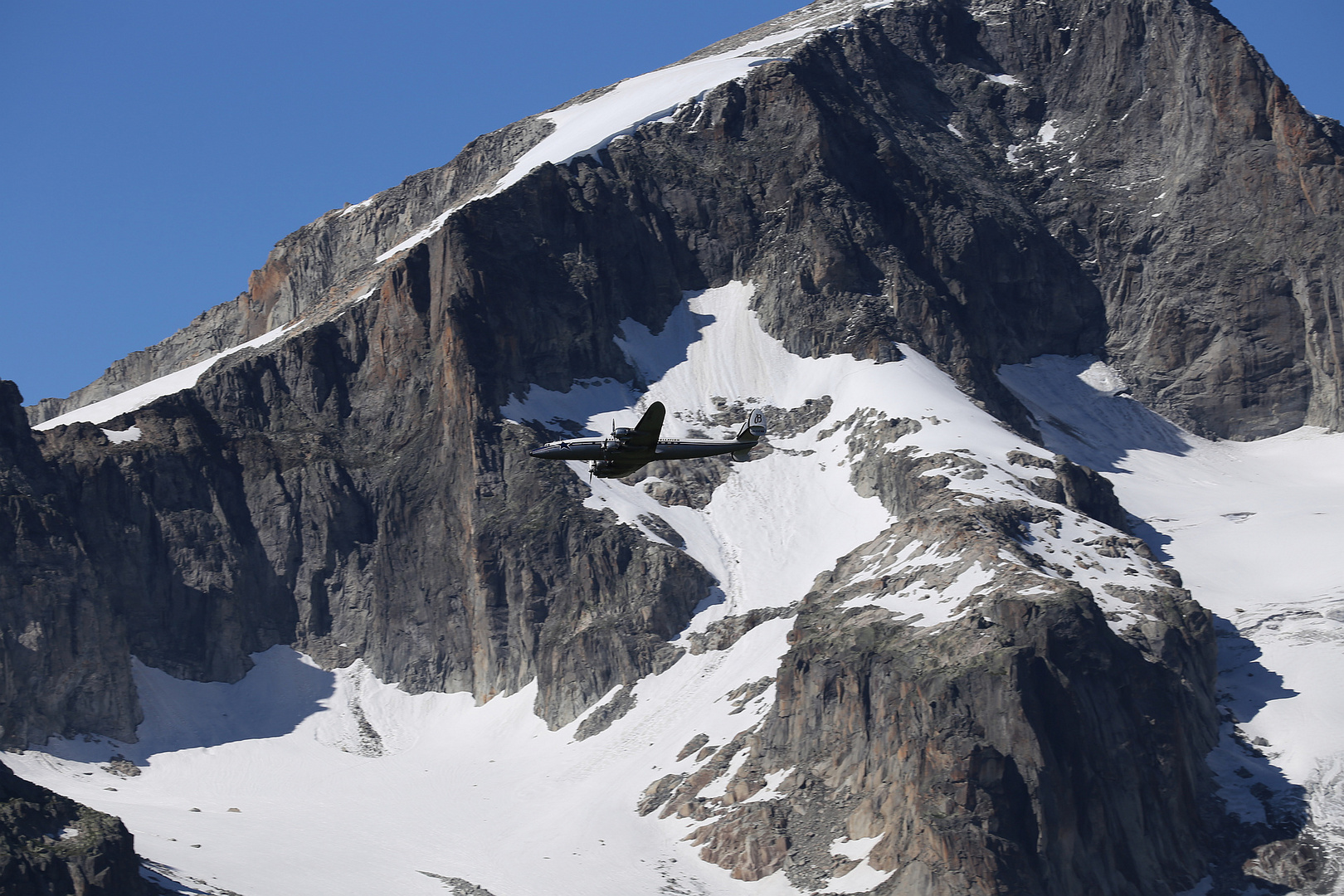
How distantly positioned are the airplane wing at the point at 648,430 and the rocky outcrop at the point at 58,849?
225 ft

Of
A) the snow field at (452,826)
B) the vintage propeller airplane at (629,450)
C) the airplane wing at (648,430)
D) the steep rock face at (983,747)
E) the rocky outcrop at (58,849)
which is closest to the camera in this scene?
the airplane wing at (648,430)

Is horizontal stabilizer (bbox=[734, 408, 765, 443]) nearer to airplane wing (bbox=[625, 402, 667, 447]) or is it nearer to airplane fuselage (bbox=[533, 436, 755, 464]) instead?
airplane fuselage (bbox=[533, 436, 755, 464])

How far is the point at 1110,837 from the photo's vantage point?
160750mm

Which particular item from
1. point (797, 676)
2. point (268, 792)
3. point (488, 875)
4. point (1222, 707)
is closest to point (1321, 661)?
point (1222, 707)

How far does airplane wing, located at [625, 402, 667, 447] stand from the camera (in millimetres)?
97656

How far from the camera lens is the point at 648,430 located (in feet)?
327

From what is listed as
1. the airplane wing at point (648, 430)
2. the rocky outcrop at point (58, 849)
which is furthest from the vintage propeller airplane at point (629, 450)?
the rocky outcrop at point (58, 849)

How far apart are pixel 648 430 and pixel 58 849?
7306 centimetres

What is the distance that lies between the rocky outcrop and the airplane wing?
225ft

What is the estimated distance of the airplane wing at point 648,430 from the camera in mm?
97656

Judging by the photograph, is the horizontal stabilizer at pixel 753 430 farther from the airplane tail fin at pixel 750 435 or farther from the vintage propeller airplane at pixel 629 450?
the vintage propeller airplane at pixel 629 450

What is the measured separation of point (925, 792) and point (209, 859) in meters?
66.6

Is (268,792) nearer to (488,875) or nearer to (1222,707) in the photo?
(488,875)

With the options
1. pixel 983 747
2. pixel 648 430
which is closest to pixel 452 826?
pixel 983 747
